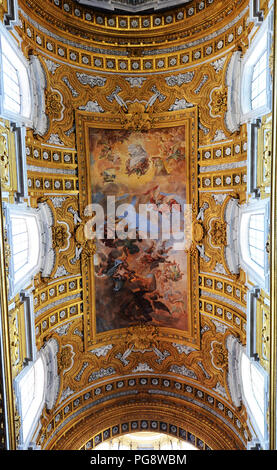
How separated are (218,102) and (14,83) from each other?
8.64m

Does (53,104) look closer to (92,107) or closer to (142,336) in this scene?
(92,107)

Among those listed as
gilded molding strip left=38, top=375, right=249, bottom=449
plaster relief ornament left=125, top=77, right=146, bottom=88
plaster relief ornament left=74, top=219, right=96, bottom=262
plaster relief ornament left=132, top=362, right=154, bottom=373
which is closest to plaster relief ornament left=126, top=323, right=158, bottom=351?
plaster relief ornament left=132, top=362, right=154, bottom=373

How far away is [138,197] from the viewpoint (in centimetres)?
1772

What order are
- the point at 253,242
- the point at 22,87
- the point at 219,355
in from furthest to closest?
1. the point at 219,355
2. the point at 253,242
3. the point at 22,87

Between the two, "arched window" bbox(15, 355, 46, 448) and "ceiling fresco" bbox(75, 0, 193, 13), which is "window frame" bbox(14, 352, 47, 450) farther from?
"ceiling fresco" bbox(75, 0, 193, 13)

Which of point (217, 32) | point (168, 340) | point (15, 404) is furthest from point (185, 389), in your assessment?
point (217, 32)

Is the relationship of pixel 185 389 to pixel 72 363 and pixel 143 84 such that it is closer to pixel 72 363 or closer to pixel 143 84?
pixel 72 363

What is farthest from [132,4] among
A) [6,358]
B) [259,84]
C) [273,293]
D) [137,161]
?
[6,358]

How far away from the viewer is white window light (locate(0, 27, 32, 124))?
11.4 meters

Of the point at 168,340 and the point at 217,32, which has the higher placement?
the point at 217,32

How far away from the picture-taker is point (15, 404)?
11.9m

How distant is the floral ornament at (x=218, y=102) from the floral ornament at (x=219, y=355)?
36.7 ft
